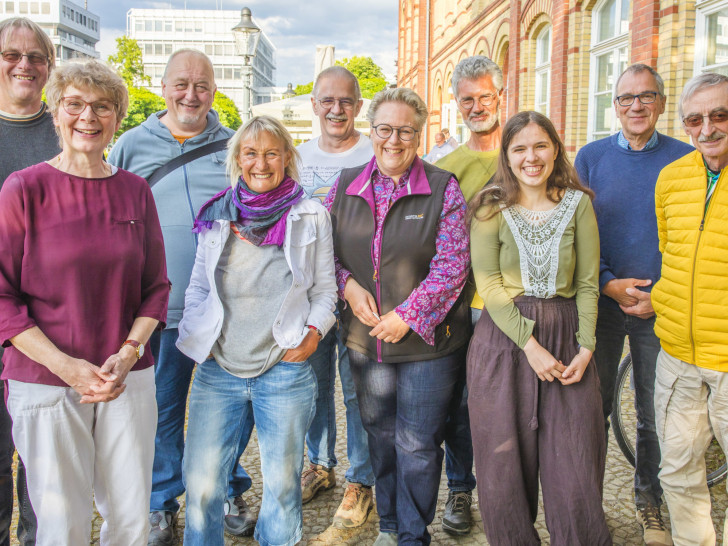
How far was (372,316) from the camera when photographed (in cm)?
292

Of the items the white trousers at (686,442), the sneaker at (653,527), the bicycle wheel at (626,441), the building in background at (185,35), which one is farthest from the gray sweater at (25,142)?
the building in background at (185,35)

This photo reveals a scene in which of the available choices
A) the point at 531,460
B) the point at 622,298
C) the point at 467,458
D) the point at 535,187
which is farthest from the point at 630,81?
the point at 467,458

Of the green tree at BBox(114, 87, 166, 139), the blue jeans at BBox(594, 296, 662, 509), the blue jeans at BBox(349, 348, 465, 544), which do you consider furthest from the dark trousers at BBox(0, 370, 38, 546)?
the green tree at BBox(114, 87, 166, 139)

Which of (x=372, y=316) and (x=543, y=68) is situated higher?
(x=543, y=68)

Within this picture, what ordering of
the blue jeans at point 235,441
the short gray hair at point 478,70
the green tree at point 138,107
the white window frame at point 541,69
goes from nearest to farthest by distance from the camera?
1. the blue jeans at point 235,441
2. the short gray hair at point 478,70
3. the white window frame at point 541,69
4. the green tree at point 138,107

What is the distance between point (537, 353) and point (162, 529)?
83.6 inches

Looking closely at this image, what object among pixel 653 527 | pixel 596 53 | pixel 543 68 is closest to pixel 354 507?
pixel 653 527

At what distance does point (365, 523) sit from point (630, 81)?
275 centimetres

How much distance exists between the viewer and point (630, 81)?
3184 mm

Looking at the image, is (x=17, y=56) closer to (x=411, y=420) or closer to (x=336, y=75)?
(x=336, y=75)

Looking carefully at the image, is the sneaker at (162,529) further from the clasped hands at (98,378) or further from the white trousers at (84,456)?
the clasped hands at (98,378)

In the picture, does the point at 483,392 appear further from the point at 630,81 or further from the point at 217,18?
the point at 217,18

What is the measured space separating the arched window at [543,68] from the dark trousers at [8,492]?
10581mm

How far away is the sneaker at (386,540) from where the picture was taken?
314cm
